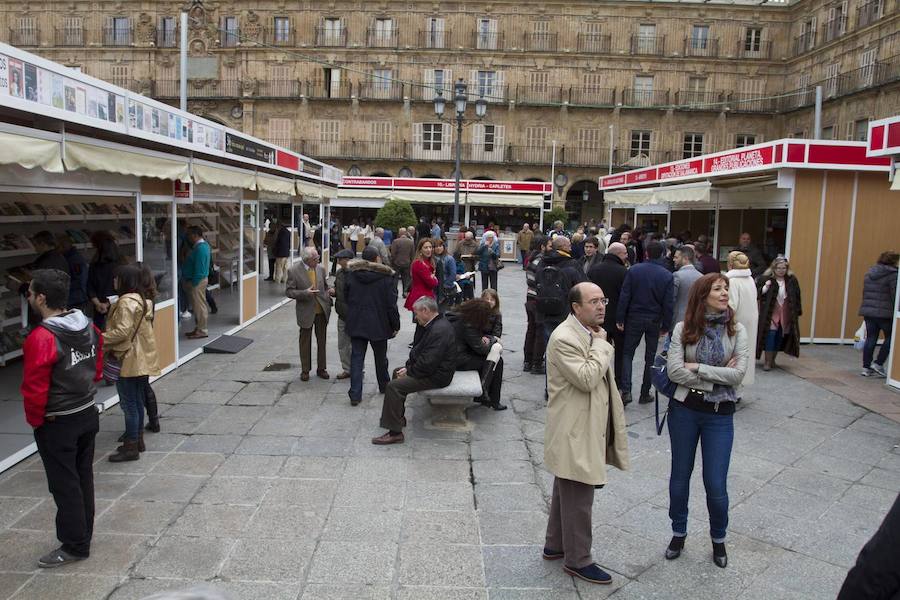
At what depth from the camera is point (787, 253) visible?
10.5 meters

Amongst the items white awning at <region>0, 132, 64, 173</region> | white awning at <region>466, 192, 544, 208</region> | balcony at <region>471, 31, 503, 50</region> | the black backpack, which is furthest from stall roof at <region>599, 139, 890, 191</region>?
balcony at <region>471, 31, 503, 50</region>

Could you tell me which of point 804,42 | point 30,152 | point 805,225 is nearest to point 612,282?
point 805,225

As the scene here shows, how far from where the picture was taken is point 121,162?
6.38 meters

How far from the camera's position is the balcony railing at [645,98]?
37031 millimetres

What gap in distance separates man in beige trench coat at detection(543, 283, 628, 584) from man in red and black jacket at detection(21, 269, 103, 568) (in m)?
2.57

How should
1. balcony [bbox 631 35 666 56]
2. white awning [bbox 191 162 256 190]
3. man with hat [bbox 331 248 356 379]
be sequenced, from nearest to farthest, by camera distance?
man with hat [bbox 331 248 356 379]
white awning [bbox 191 162 256 190]
balcony [bbox 631 35 666 56]

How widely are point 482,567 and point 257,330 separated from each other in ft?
26.1

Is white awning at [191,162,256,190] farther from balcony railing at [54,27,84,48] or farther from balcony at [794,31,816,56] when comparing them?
balcony railing at [54,27,84,48]

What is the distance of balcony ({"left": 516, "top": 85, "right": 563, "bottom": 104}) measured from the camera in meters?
37.1

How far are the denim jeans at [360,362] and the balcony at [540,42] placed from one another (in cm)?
3318

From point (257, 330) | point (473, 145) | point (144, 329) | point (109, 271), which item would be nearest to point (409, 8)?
point (473, 145)

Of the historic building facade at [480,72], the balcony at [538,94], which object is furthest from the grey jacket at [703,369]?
the balcony at [538,94]

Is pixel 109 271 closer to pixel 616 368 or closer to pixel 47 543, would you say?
pixel 47 543

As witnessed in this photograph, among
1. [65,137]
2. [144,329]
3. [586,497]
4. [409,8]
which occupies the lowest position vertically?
[586,497]
